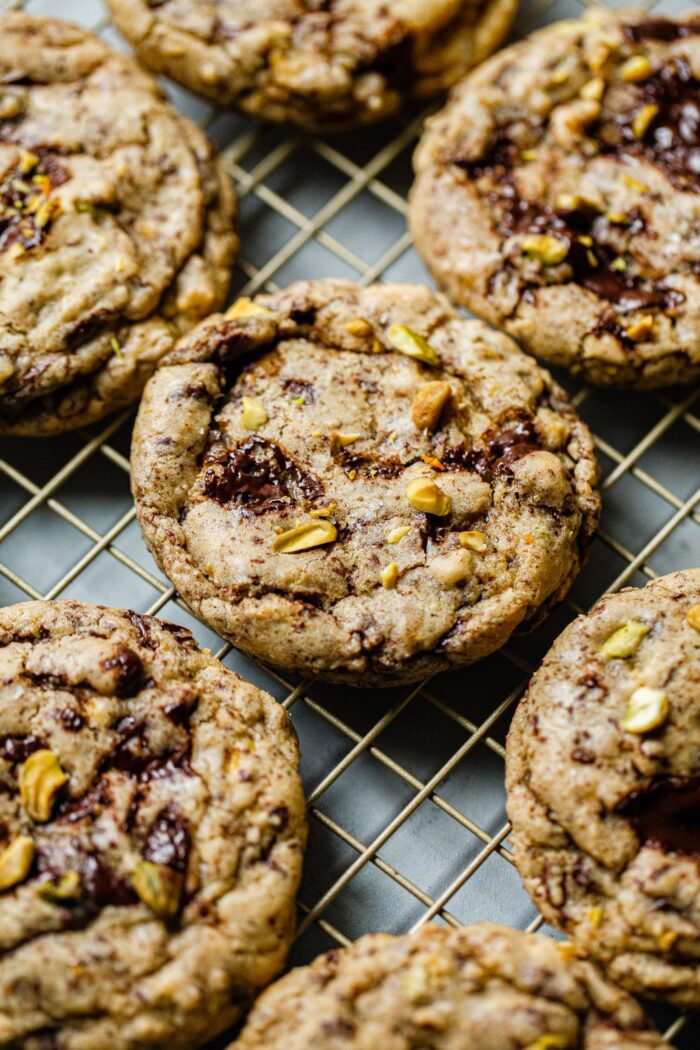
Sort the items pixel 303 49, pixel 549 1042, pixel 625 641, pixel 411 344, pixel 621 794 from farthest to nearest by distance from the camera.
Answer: pixel 303 49 < pixel 411 344 < pixel 625 641 < pixel 621 794 < pixel 549 1042

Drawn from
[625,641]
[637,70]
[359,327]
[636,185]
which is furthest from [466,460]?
[637,70]

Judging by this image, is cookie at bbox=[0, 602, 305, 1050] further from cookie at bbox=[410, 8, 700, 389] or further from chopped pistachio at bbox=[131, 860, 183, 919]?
cookie at bbox=[410, 8, 700, 389]

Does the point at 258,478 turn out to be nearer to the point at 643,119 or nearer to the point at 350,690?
the point at 350,690

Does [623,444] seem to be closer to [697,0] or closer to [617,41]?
[617,41]

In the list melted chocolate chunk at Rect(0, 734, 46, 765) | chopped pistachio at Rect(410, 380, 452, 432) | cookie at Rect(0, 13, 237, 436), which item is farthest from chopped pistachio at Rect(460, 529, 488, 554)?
melted chocolate chunk at Rect(0, 734, 46, 765)

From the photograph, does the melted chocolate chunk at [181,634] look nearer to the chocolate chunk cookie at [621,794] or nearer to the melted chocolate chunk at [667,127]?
the chocolate chunk cookie at [621,794]
